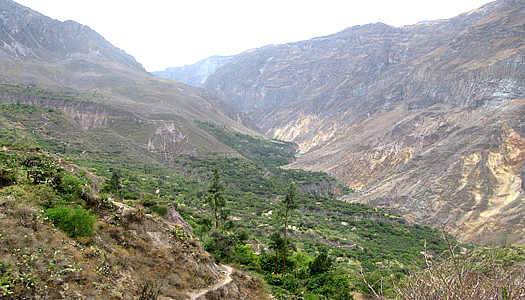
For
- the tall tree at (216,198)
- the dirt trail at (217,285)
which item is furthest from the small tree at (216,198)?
the dirt trail at (217,285)

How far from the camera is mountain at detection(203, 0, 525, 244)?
184 feet

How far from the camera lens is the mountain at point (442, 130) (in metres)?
56.1

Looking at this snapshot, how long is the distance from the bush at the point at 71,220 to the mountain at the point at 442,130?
51077 mm

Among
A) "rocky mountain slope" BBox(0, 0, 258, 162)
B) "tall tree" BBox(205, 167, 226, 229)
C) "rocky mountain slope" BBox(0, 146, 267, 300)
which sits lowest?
"tall tree" BBox(205, 167, 226, 229)

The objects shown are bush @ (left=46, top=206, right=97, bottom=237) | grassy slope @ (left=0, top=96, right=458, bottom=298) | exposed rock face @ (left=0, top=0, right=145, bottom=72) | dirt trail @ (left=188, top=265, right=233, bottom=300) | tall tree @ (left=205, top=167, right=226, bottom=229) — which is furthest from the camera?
exposed rock face @ (left=0, top=0, right=145, bottom=72)

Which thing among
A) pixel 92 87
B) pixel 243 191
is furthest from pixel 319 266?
pixel 92 87

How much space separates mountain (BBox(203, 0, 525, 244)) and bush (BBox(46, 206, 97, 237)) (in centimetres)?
5108

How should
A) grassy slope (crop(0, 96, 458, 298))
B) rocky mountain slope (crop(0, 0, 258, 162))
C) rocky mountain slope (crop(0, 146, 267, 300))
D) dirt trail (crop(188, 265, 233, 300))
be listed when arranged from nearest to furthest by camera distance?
rocky mountain slope (crop(0, 146, 267, 300))
dirt trail (crop(188, 265, 233, 300))
grassy slope (crop(0, 96, 458, 298))
rocky mountain slope (crop(0, 0, 258, 162))

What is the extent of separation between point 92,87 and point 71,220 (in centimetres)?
12632

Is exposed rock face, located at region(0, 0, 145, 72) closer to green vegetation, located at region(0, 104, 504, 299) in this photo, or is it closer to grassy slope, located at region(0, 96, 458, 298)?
grassy slope, located at region(0, 96, 458, 298)

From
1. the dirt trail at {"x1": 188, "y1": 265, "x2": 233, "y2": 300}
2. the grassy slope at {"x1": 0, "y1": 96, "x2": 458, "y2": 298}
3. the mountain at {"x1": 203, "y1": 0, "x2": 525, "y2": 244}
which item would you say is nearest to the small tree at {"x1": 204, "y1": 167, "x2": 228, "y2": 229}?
the grassy slope at {"x1": 0, "y1": 96, "x2": 458, "y2": 298}

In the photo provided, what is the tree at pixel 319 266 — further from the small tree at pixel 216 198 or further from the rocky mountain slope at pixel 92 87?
the rocky mountain slope at pixel 92 87

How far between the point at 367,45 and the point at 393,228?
158 metres

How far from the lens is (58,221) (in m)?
10.8
